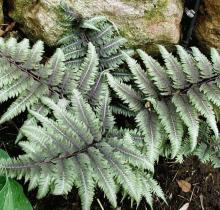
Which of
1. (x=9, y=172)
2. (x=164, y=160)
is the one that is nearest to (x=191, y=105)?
(x=164, y=160)

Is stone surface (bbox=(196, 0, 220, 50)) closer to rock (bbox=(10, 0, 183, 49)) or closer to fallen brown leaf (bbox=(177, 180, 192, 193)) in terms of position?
rock (bbox=(10, 0, 183, 49))

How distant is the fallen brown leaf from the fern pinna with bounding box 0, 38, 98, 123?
141 centimetres

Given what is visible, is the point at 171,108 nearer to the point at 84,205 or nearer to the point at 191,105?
the point at 191,105

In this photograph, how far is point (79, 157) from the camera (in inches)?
130

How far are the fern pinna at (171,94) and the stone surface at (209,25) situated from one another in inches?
18.6

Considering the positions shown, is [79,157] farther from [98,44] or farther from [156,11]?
[156,11]

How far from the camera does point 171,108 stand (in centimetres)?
375

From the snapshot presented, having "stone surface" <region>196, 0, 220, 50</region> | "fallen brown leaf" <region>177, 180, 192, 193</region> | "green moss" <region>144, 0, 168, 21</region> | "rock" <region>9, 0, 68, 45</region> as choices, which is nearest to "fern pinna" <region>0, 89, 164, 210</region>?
"fallen brown leaf" <region>177, 180, 192, 193</region>

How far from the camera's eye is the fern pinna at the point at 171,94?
3633 mm

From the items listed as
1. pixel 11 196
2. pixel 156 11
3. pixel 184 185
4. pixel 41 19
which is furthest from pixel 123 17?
pixel 11 196

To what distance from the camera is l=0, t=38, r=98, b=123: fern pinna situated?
3.59m

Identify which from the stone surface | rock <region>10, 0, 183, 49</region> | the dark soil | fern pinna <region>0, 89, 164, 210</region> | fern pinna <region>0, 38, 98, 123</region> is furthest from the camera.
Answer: the stone surface

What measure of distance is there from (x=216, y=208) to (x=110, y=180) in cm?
147

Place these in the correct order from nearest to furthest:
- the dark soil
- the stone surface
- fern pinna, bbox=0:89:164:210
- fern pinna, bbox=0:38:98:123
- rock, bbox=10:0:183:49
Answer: fern pinna, bbox=0:89:164:210
fern pinna, bbox=0:38:98:123
the dark soil
rock, bbox=10:0:183:49
the stone surface
